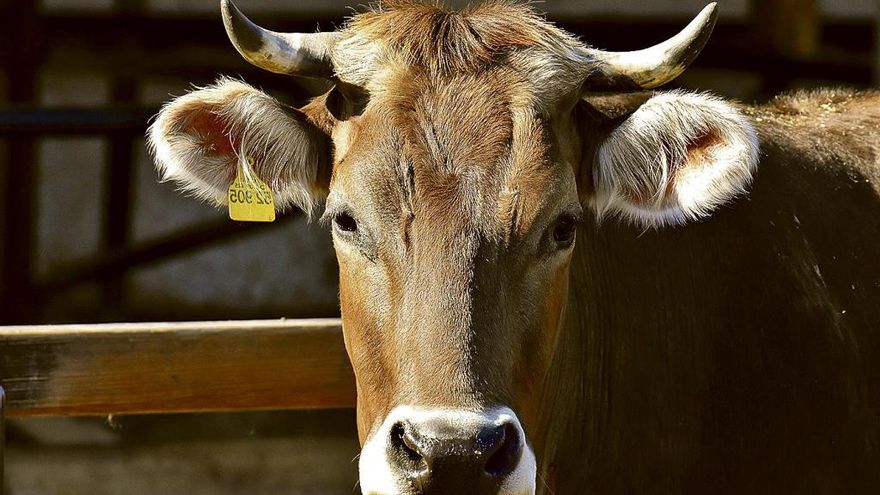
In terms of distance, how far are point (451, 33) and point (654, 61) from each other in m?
0.58

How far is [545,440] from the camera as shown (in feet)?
13.1

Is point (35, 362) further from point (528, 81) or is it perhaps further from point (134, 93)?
point (134, 93)

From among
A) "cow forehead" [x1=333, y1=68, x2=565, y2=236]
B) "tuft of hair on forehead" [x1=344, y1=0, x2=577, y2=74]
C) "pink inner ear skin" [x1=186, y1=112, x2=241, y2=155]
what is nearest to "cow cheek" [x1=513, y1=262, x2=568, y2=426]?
"cow forehead" [x1=333, y1=68, x2=565, y2=236]

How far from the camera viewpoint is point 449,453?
9.77 feet

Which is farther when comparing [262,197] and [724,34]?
[724,34]

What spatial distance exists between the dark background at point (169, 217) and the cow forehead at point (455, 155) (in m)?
5.10

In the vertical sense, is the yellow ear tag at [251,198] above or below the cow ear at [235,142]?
below

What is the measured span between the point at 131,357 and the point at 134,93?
271 inches

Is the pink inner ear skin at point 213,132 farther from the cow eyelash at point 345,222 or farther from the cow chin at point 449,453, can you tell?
the cow chin at point 449,453

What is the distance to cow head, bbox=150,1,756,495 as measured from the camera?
10.3 ft

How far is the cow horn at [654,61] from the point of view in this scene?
3.62 m

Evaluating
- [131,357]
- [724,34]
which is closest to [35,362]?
[131,357]

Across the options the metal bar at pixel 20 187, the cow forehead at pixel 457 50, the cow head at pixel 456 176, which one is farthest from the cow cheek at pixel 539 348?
the metal bar at pixel 20 187

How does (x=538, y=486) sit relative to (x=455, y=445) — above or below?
below
